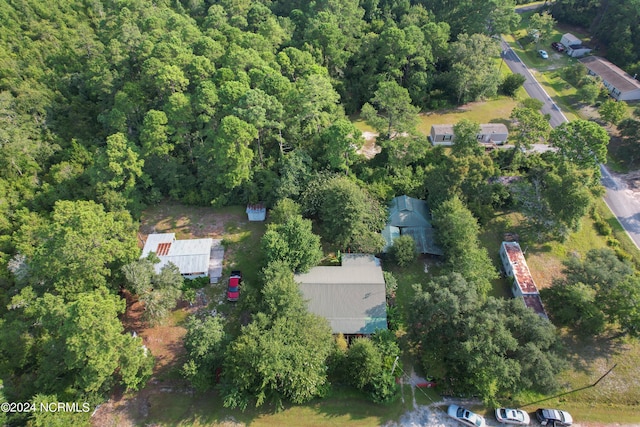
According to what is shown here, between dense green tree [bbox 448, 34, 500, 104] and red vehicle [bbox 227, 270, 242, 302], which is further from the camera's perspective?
dense green tree [bbox 448, 34, 500, 104]

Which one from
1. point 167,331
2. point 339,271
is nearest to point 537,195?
point 339,271

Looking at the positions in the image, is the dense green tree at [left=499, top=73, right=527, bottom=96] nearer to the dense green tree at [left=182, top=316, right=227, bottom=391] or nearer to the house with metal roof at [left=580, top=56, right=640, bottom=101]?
the house with metal roof at [left=580, top=56, right=640, bottom=101]

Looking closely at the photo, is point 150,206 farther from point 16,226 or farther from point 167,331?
point 167,331

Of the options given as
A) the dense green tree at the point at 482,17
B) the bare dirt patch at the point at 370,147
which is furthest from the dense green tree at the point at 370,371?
the dense green tree at the point at 482,17

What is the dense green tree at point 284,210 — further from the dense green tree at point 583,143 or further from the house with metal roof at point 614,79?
the house with metal roof at point 614,79

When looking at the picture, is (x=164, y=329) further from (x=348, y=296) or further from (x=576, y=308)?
(x=576, y=308)

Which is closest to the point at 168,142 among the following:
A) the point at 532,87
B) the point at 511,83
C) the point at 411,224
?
the point at 411,224

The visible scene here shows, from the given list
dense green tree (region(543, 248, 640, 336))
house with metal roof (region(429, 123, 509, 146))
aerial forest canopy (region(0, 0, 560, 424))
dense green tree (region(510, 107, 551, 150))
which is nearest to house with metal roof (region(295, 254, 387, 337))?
aerial forest canopy (region(0, 0, 560, 424))
